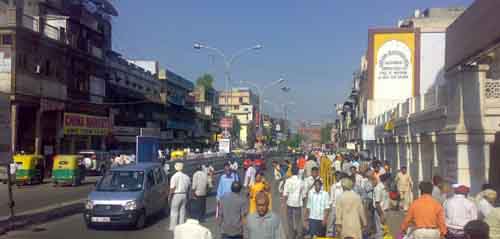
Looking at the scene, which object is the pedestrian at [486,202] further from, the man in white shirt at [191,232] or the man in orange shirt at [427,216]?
the man in white shirt at [191,232]

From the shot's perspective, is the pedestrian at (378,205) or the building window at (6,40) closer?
the pedestrian at (378,205)

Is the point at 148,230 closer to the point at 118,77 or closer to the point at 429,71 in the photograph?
the point at 429,71

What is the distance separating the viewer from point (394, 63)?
154 ft

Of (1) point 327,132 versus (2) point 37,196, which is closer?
(2) point 37,196

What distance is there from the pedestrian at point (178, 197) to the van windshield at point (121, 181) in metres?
2.19

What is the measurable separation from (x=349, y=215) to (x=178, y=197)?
591cm

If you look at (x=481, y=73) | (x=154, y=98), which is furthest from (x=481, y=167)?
(x=154, y=98)

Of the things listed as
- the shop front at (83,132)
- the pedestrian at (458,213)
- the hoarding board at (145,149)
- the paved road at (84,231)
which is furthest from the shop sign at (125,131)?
the pedestrian at (458,213)

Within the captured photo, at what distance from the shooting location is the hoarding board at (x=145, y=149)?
3008cm

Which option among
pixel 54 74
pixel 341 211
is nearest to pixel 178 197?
pixel 341 211

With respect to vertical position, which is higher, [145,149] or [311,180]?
[145,149]

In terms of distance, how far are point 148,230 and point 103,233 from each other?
45.6 inches

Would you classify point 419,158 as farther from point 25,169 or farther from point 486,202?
point 25,169

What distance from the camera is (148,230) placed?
16141mm
